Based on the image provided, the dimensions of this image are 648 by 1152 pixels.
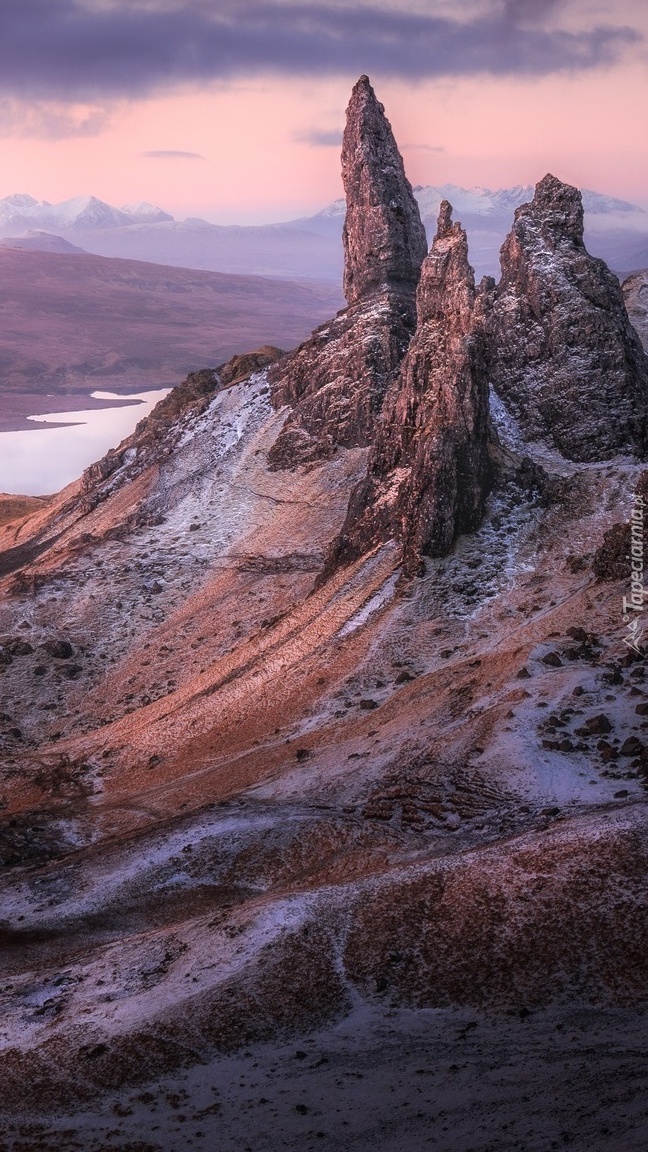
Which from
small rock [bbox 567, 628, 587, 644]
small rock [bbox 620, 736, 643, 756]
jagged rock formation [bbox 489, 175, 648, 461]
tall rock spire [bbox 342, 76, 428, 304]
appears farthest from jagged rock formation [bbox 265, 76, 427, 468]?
small rock [bbox 620, 736, 643, 756]

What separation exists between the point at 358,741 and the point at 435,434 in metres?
16.1

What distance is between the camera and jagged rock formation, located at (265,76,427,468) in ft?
195

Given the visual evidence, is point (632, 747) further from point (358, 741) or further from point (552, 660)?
point (358, 741)

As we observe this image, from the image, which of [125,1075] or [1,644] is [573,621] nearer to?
[125,1075]

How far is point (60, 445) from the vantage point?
5576 inches

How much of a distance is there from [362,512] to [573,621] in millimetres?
14755

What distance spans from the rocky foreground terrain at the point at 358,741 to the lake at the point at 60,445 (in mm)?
53332

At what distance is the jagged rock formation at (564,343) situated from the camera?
1854 inches

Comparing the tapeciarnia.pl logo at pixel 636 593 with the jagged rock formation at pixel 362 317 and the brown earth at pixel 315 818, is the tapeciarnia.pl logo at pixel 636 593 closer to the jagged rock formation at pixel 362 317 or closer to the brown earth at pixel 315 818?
the brown earth at pixel 315 818

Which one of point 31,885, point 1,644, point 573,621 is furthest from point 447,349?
point 31,885

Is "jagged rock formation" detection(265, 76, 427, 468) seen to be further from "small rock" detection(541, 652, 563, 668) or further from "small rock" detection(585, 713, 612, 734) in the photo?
"small rock" detection(585, 713, 612, 734)

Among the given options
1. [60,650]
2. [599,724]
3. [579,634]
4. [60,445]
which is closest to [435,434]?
[579,634]

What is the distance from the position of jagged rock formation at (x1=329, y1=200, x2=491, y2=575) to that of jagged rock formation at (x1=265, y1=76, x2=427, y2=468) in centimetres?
821

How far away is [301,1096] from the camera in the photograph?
1825 centimetres
